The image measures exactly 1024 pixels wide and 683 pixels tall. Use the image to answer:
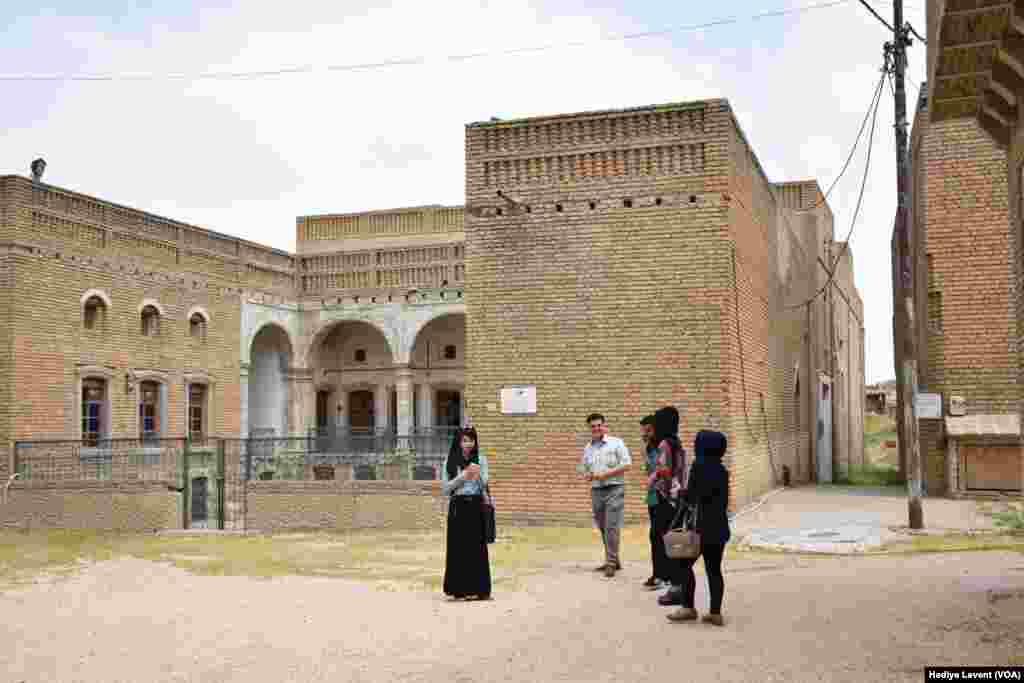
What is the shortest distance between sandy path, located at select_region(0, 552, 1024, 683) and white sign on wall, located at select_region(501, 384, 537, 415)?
4.83 m

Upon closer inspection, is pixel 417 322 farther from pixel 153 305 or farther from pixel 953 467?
pixel 953 467

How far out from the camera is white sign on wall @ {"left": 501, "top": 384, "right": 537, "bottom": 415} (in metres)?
15.4

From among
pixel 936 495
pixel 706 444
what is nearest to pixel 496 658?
pixel 706 444

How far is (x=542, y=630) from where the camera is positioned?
782cm

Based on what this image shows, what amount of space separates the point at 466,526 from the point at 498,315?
6667 mm

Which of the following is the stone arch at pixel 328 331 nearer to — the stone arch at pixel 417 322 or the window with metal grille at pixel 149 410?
the stone arch at pixel 417 322

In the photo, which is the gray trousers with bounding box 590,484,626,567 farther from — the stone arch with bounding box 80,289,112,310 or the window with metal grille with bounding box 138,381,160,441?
the window with metal grille with bounding box 138,381,160,441

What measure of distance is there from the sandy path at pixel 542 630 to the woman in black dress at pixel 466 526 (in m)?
0.21

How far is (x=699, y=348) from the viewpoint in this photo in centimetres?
1459

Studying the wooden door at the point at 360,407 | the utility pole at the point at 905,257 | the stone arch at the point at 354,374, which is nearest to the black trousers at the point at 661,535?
the utility pole at the point at 905,257

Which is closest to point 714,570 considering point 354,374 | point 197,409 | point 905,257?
point 905,257

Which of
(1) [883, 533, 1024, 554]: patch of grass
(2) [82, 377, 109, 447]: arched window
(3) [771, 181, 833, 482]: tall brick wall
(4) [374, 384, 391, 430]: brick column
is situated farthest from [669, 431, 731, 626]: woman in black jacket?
(4) [374, 384, 391, 430]: brick column

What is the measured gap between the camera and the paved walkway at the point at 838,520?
12.0 m

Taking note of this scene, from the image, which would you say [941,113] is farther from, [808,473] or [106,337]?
[106,337]
